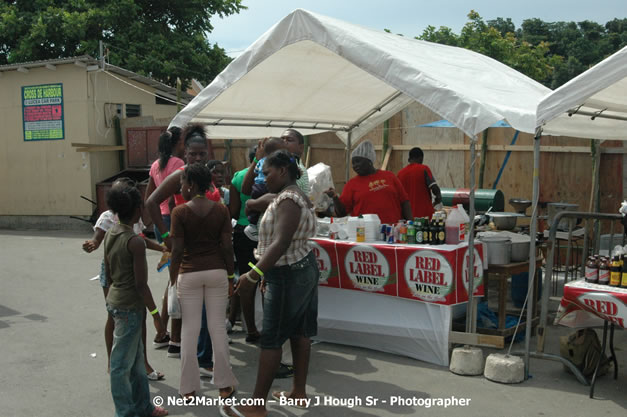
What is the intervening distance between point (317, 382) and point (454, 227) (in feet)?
6.19

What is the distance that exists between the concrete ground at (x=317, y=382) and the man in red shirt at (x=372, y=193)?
145 centimetres

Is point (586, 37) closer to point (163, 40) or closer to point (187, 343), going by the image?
point (163, 40)

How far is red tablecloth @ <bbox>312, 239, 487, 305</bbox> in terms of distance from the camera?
18.1 feet

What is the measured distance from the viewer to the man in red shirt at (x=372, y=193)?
6426 mm

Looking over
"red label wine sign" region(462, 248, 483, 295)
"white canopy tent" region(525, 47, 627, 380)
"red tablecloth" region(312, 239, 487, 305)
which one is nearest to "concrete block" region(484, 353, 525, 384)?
"white canopy tent" region(525, 47, 627, 380)

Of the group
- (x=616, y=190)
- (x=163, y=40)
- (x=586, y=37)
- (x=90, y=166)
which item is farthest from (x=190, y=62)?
(x=586, y=37)

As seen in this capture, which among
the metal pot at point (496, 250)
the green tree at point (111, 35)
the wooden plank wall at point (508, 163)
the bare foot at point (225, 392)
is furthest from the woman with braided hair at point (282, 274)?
the green tree at point (111, 35)

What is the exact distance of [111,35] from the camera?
882 inches

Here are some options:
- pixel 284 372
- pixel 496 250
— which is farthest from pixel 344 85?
pixel 284 372

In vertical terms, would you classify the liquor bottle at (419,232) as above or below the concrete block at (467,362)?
above

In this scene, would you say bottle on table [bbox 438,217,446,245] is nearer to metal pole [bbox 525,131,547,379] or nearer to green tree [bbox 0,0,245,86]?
metal pole [bbox 525,131,547,379]

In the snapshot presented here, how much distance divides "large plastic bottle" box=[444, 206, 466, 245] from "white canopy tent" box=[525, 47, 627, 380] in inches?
28.4

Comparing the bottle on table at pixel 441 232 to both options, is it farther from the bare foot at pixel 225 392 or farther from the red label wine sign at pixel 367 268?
the bare foot at pixel 225 392

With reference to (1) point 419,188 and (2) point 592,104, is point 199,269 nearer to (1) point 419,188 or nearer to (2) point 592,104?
(2) point 592,104
